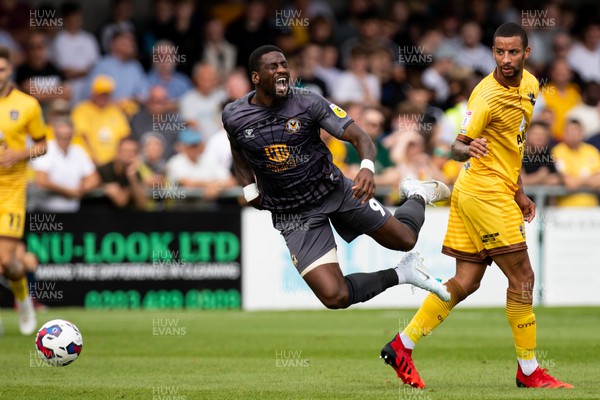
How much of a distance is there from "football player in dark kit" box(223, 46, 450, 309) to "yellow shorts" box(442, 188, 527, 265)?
0.39m

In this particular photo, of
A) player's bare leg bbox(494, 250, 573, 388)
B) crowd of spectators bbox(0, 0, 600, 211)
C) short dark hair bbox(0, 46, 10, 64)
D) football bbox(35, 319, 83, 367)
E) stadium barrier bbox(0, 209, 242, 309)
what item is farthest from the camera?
crowd of spectators bbox(0, 0, 600, 211)

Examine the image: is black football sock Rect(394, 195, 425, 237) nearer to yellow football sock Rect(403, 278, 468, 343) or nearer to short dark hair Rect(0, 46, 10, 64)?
yellow football sock Rect(403, 278, 468, 343)

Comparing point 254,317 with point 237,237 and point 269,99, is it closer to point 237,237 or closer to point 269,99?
point 237,237

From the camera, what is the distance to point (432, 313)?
9.59 meters

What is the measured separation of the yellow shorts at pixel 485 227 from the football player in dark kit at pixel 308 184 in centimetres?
39

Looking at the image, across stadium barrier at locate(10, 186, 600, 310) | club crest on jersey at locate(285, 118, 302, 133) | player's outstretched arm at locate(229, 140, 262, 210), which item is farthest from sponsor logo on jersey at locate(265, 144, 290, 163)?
stadium barrier at locate(10, 186, 600, 310)

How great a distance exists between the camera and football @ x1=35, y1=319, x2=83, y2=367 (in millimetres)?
9898

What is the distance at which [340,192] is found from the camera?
9.99 m

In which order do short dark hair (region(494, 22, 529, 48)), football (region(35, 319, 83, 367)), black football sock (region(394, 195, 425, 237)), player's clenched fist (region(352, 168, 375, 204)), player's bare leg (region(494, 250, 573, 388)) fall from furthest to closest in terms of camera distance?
1. black football sock (region(394, 195, 425, 237))
2. football (region(35, 319, 83, 367))
3. player's bare leg (region(494, 250, 573, 388))
4. short dark hair (region(494, 22, 529, 48))
5. player's clenched fist (region(352, 168, 375, 204))

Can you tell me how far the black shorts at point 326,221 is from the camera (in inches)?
383

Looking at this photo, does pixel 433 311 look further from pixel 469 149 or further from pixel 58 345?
pixel 58 345

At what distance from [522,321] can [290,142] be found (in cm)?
237

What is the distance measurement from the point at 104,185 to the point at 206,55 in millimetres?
4302

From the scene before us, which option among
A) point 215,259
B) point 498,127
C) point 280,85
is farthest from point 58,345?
point 215,259
